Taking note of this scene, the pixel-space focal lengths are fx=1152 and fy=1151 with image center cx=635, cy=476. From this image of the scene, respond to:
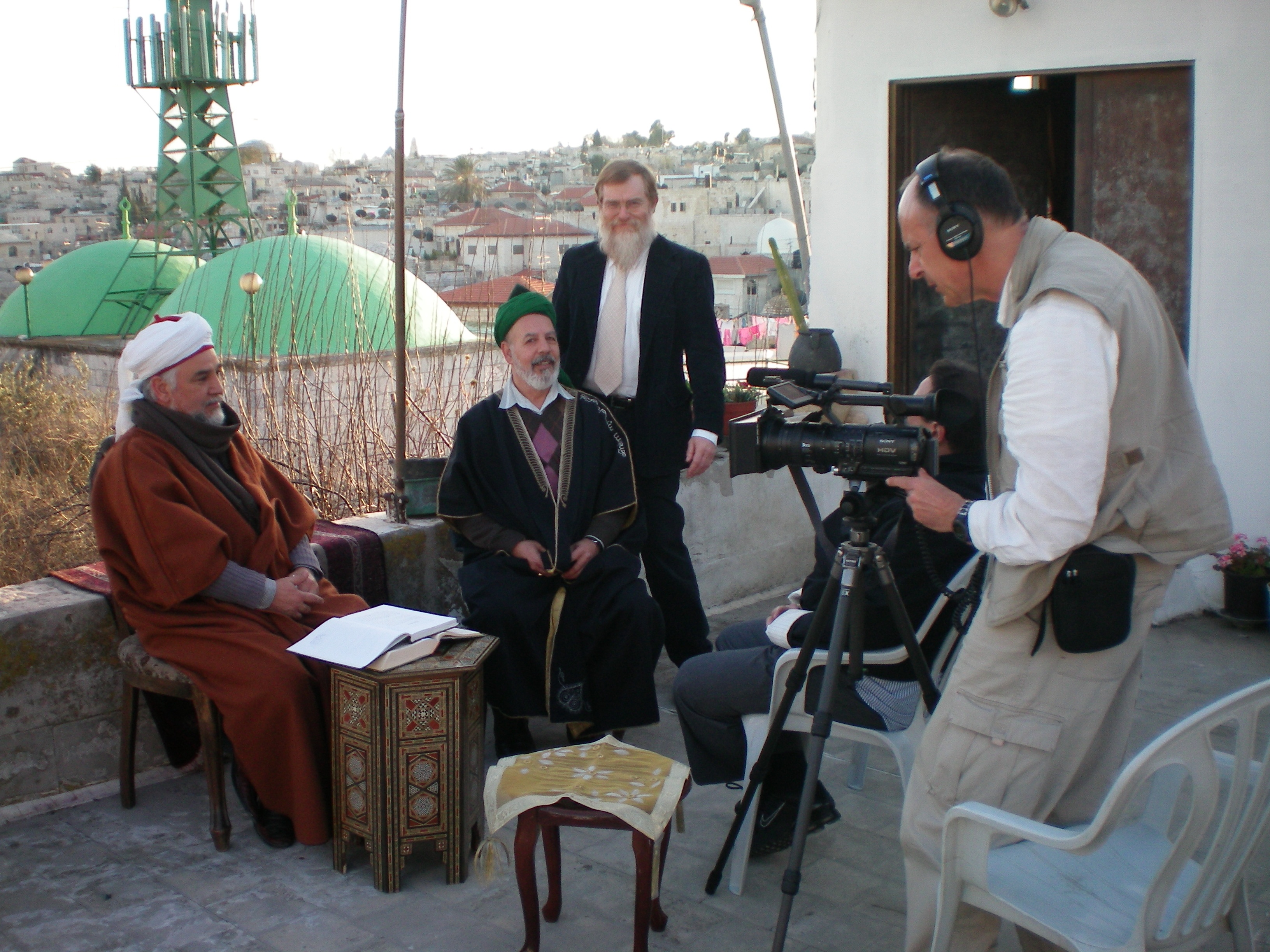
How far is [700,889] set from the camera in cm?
294

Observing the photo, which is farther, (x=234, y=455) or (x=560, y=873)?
(x=234, y=455)

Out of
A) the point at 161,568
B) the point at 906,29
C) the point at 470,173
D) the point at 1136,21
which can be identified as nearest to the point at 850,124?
the point at 906,29

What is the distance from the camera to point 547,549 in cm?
376

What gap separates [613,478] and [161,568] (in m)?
1.46

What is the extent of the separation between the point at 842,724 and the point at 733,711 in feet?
0.92

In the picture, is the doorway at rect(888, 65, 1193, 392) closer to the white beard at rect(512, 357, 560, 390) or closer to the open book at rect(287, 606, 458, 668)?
the white beard at rect(512, 357, 560, 390)

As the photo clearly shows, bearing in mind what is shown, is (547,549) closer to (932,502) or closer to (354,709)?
(354,709)

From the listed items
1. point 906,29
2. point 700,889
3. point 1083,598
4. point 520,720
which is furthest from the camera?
point 906,29

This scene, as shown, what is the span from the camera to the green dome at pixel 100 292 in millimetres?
25016

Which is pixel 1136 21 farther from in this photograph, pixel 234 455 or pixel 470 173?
pixel 470 173

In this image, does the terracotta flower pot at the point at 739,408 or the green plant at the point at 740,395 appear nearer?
the terracotta flower pot at the point at 739,408

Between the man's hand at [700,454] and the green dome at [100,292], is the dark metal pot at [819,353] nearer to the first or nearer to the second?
the man's hand at [700,454]

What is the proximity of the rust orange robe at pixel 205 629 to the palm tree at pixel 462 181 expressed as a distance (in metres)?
22.7

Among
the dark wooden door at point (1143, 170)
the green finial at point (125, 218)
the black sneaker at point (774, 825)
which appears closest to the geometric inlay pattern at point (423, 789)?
the black sneaker at point (774, 825)
